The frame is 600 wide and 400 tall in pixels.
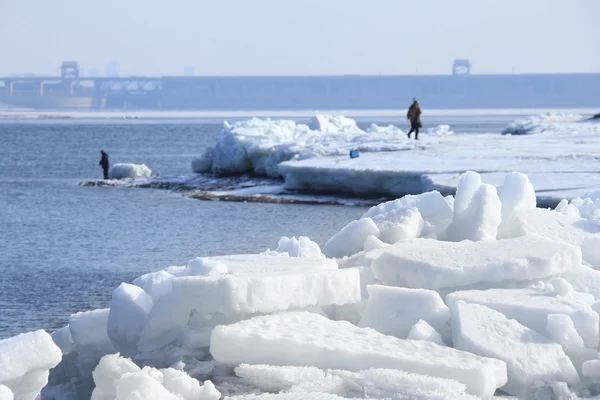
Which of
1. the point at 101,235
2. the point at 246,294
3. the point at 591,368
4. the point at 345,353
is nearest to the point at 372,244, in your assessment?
the point at 246,294

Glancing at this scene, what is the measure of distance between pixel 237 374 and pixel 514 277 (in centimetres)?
166

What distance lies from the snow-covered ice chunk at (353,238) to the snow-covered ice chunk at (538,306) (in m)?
1.09

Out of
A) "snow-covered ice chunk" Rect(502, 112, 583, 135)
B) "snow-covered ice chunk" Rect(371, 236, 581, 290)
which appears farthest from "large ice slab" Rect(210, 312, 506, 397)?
"snow-covered ice chunk" Rect(502, 112, 583, 135)

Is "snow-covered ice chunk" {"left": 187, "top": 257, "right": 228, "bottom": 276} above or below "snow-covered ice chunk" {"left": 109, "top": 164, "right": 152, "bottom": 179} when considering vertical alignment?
above

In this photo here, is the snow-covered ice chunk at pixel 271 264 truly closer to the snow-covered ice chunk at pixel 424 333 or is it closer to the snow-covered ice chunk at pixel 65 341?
the snow-covered ice chunk at pixel 424 333

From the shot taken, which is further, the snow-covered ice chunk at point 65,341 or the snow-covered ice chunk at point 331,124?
the snow-covered ice chunk at point 331,124

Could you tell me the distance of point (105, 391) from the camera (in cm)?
460

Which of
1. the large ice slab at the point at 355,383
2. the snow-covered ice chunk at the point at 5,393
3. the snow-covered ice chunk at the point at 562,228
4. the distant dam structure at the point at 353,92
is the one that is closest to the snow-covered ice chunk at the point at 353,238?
the snow-covered ice chunk at the point at 562,228

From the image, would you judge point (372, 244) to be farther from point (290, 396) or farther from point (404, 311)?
point (290, 396)

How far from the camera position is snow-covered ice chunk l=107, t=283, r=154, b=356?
514cm

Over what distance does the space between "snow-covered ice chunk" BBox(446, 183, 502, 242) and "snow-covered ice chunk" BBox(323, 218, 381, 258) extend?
20.3 inches

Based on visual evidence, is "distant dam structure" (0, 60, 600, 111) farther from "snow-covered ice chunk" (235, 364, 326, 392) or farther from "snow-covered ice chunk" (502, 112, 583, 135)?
"snow-covered ice chunk" (235, 364, 326, 392)

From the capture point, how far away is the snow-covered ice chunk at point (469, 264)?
218 inches

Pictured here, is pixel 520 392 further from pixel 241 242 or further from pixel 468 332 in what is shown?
pixel 241 242
